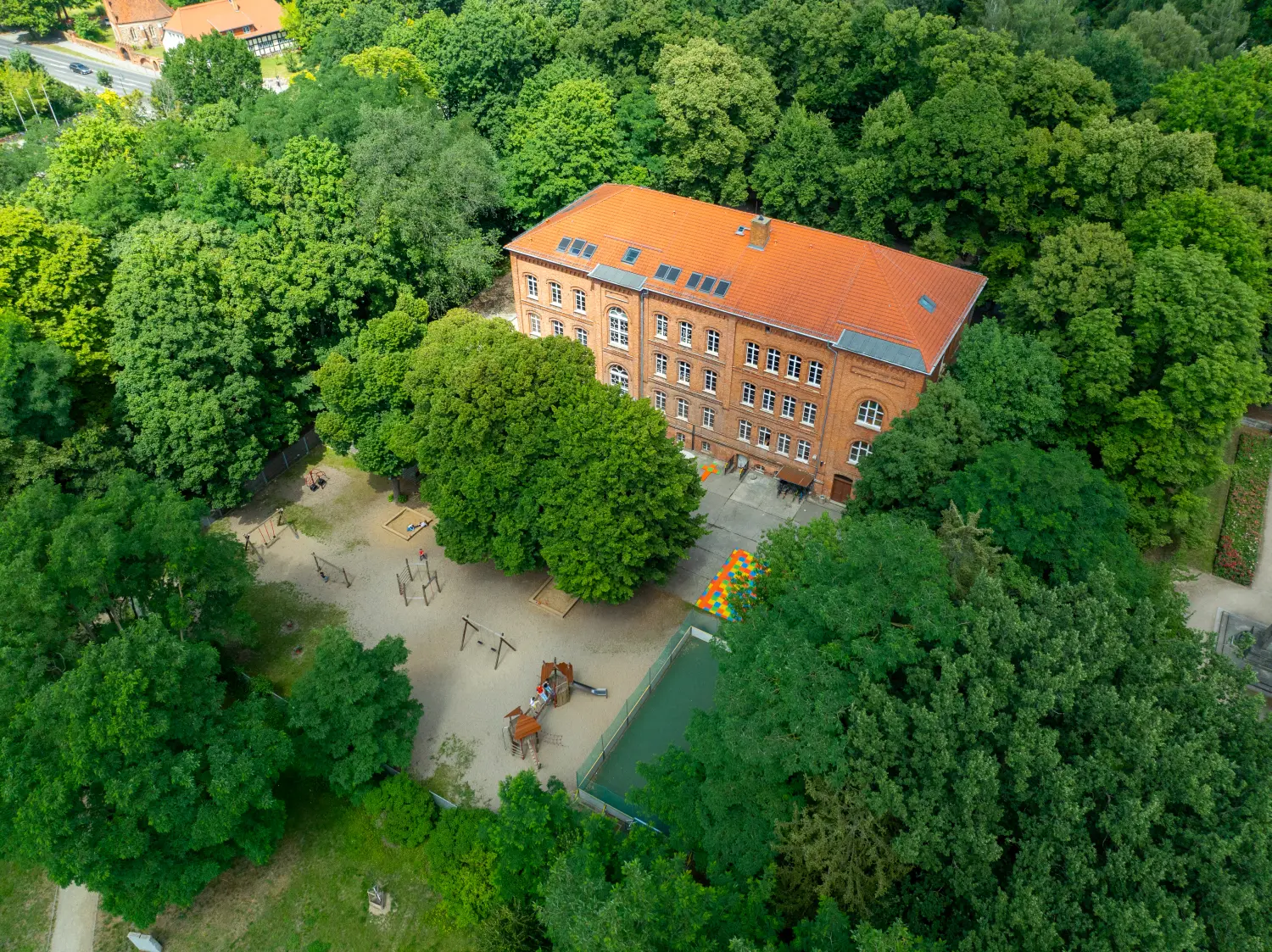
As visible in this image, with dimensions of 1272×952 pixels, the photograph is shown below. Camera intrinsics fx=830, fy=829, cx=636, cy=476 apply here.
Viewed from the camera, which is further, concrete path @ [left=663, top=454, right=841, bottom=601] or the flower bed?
concrete path @ [left=663, top=454, right=841, bottom=601]

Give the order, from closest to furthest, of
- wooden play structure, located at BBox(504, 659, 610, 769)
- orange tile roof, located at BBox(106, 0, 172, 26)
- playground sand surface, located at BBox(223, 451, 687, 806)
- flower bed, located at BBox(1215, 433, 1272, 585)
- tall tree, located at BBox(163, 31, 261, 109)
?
wooden play structure, located at BBox(504, 659, 610, 769), playground sand surface, located at BBox(223, 451, 687, 806), flower bed, located at BBox(1215, 433, 1272, 585), tall tree, located at BBox(163, 31, 261, 109), orange tile roof, located at BBox(106, 0, 172, 26)

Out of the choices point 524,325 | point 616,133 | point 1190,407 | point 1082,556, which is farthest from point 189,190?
point 1190,407

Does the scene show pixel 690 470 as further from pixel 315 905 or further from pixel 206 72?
pixel 206 72

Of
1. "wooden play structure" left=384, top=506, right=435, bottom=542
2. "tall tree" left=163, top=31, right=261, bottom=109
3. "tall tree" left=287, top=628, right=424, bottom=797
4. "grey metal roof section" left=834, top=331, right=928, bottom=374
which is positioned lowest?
"wooden play structure" left=384, top=506, right=435, bottom=542

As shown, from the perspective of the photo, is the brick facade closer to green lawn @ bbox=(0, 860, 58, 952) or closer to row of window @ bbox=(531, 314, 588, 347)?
row of window @ bbox=(531, 314, 588, 347)

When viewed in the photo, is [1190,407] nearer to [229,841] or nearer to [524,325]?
[524,325]

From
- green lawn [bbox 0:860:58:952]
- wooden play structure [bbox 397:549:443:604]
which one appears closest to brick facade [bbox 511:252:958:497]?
wooden play structure [bbox 397:549:443:604]
